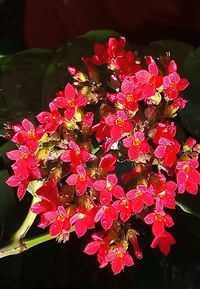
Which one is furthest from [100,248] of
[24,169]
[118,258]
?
[24,169]

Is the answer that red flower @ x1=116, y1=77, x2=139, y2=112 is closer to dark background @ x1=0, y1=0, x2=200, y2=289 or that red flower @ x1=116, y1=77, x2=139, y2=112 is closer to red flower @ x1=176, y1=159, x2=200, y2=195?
red flower @ x1=176, y1=159, x2=200, y2=195

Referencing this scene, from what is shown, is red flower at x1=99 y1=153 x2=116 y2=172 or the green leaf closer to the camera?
red flower at x1=99 y1=153 x2=116 y2=172

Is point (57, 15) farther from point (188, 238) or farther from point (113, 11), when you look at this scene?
point (188, 238)

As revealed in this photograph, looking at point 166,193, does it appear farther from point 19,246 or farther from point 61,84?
point 61,84

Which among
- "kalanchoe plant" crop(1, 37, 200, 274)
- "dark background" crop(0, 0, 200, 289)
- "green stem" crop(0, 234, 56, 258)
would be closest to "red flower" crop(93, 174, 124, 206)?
"kalanchoe plant" crop(1, 37, 200, 274)

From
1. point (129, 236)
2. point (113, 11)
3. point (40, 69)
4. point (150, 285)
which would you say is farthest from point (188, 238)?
point (113, 11)

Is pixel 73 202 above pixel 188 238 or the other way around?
above
